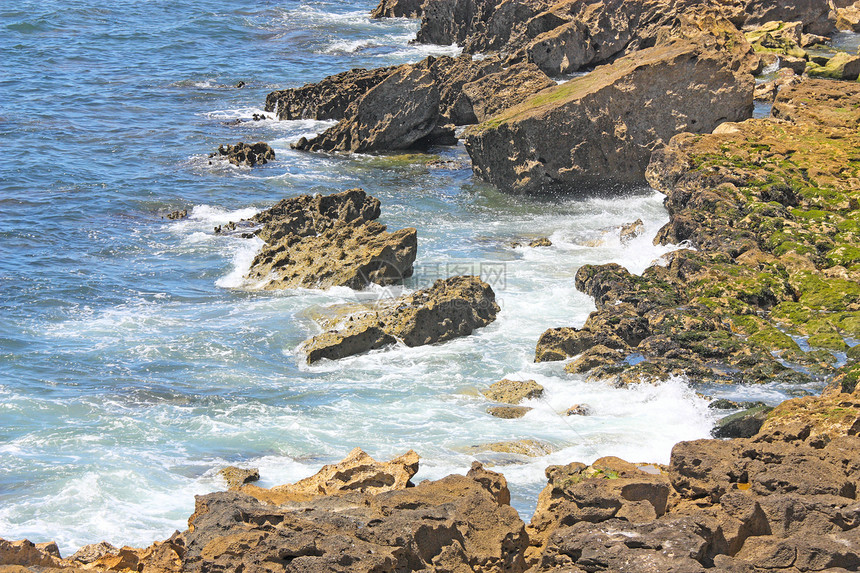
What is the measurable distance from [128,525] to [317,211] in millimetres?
12568

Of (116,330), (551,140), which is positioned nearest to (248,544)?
(116,330)

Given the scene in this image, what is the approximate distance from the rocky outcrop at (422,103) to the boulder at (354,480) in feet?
71.7

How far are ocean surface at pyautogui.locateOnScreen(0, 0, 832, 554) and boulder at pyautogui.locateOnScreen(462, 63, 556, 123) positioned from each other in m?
2.10

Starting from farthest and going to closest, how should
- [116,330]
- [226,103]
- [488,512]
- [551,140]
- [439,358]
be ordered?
1. [226,103]
2. [551,140]
3. [116,330]
4. [439,358]
5. [488,512]

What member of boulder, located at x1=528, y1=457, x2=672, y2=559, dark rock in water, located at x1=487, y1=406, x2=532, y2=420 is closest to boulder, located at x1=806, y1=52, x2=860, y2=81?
dark rock in water, located at x1=487, y1=406, x2=532, y2=420

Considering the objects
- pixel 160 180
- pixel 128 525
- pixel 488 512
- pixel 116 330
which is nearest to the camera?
pixel 488 512

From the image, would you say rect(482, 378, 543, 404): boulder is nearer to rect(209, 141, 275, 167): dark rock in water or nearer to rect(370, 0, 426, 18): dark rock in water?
rect(209, 141, 275, 167): dark rock in water

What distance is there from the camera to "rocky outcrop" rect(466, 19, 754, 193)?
2595cm

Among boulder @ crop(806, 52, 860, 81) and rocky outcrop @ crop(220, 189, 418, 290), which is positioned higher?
boulder @ crop(806, 52, 860, 81)

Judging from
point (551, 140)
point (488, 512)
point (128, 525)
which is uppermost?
point (551, 140)

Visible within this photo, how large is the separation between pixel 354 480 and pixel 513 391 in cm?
523

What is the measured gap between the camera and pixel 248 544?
28.7 feet

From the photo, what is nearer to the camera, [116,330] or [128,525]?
[128,525]

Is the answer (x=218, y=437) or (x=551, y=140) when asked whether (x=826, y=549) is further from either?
(x=551, y=140)
